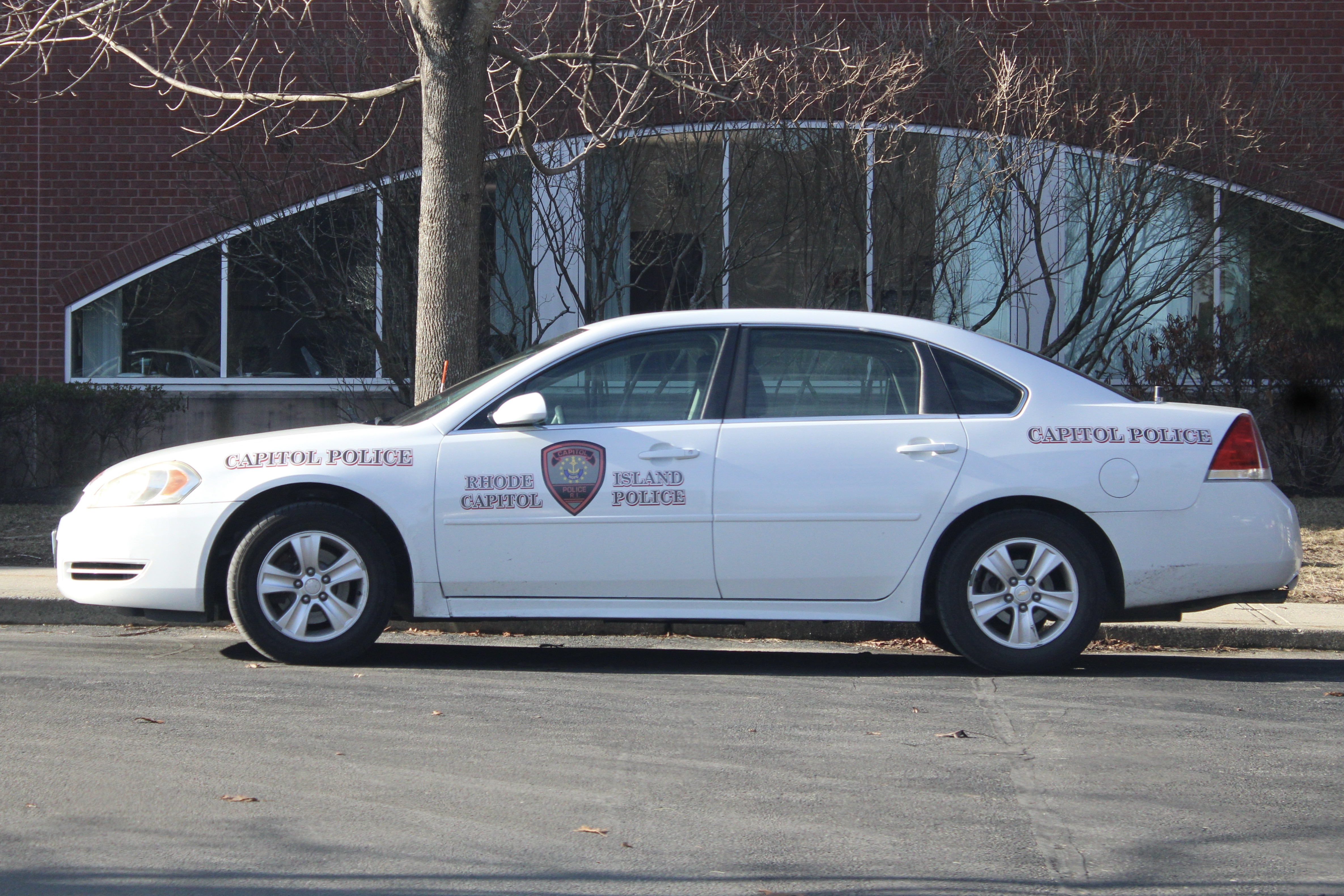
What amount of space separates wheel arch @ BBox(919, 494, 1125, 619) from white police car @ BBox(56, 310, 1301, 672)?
0.01 metres

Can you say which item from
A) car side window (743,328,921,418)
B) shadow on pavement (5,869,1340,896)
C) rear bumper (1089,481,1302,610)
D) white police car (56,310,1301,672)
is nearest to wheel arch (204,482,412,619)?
white police car (56,310,1301,672)

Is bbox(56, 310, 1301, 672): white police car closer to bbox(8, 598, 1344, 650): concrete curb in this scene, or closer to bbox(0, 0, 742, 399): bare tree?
bbox(8, 598, 1344, 650): concrete curb

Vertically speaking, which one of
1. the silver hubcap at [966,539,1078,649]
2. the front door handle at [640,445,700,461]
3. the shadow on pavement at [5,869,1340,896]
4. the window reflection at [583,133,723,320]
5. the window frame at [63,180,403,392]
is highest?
the window reflection at [583,133,723,320]

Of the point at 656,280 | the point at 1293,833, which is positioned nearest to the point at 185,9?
the point at 656,280

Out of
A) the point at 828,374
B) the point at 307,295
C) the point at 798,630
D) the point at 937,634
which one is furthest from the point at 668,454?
the point at 307,295

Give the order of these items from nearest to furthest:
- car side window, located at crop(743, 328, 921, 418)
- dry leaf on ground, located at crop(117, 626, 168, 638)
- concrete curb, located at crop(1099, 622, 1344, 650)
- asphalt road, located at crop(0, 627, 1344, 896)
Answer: asphalt road, located at crop(0, 627, 1344, 896) → car side window, located at crop(743, 328, 921, 418) → concrete curb, located at crop(1099, 622, 1344, 650) → dry leaf on ground, located at crop(117, 626, 168, 638)

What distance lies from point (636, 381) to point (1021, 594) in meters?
1.90

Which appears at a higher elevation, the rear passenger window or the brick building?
the brick building

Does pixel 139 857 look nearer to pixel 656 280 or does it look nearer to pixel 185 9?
pixel 656 280

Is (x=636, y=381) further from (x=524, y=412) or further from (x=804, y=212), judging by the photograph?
(x=804, y=212)

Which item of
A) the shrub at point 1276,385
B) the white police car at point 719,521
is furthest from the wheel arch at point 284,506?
the shrub at point 1276,385

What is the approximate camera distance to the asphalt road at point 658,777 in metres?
3.60

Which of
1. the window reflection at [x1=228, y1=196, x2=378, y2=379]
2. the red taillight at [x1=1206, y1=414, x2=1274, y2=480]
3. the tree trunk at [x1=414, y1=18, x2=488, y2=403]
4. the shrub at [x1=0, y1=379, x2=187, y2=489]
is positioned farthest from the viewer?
the shrub at [x1=0, y1=379, x2=187, y2=489]

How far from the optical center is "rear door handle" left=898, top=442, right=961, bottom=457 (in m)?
6.02
